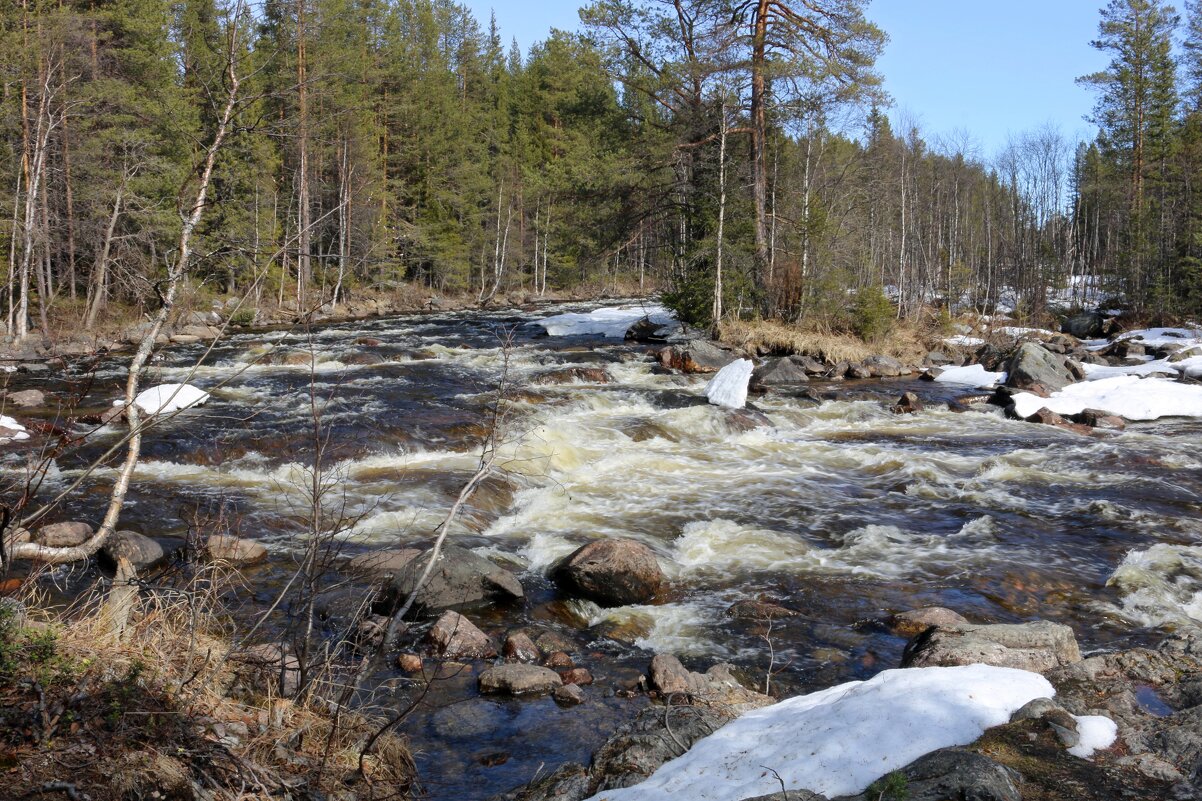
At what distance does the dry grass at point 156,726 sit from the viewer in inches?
127

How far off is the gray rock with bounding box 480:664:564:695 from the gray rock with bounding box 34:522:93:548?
14.3 feet

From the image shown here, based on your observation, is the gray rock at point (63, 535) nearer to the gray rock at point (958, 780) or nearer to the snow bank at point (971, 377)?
the gray rock at point (958, 780)

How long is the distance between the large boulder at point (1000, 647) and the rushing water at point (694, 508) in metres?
0.74

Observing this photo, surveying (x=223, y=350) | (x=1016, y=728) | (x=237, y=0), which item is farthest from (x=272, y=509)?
(x=223, y=350)

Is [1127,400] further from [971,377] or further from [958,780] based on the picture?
[958,780]

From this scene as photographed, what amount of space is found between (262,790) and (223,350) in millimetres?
18390

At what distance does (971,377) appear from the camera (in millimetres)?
19266

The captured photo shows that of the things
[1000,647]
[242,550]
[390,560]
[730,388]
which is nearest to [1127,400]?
[730,388]

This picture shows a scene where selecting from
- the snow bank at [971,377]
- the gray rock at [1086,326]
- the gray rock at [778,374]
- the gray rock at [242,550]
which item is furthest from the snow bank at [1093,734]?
the gray rock at [1086,326]

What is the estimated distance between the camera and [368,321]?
2958cm

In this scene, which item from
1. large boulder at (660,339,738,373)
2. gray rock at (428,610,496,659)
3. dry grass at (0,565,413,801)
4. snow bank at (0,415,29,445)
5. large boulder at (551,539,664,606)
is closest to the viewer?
dry grass at (0,565,413,801)

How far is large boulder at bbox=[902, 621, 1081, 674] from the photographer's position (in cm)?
506

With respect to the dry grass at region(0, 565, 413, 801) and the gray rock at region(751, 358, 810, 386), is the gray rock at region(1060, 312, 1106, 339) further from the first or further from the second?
the dry grass at region(0, 565, 413, 801)

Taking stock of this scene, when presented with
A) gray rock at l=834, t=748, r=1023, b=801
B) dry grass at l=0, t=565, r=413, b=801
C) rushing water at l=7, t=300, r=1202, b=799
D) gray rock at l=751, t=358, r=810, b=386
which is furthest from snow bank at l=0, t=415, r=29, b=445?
gray rock at l=751, t=358, r=810, b=386
